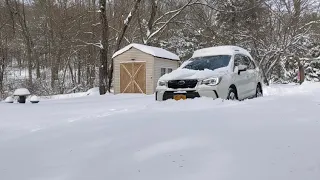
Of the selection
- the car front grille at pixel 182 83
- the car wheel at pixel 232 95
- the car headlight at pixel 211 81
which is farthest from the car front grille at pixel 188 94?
the car wheel at pixel 232 95

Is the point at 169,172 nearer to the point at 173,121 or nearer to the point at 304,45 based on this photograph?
the point at 173,121

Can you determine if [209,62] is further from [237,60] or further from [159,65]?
[159,65]

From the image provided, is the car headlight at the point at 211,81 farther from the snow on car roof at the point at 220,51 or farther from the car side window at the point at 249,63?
the car side window at the point at 249,63

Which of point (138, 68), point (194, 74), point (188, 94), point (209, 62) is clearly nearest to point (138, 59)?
point (138, 68)

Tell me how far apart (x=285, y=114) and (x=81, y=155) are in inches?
126

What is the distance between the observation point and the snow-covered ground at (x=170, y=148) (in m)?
2.68

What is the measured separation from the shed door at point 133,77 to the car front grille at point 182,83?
979 centimetres

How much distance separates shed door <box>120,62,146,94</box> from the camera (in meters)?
17.0

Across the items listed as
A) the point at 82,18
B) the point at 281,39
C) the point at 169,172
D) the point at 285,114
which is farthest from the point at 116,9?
the point at 169,172

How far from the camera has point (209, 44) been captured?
2539 cm

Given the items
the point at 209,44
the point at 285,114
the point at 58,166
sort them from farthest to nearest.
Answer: the point at 209,44 → the point at 285,114 → the point at 58,166

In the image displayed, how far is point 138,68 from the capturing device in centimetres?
1703

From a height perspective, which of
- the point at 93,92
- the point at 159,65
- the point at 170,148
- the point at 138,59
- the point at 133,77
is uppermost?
the point at 138,59

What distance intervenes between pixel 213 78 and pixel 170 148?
3.92 metres
